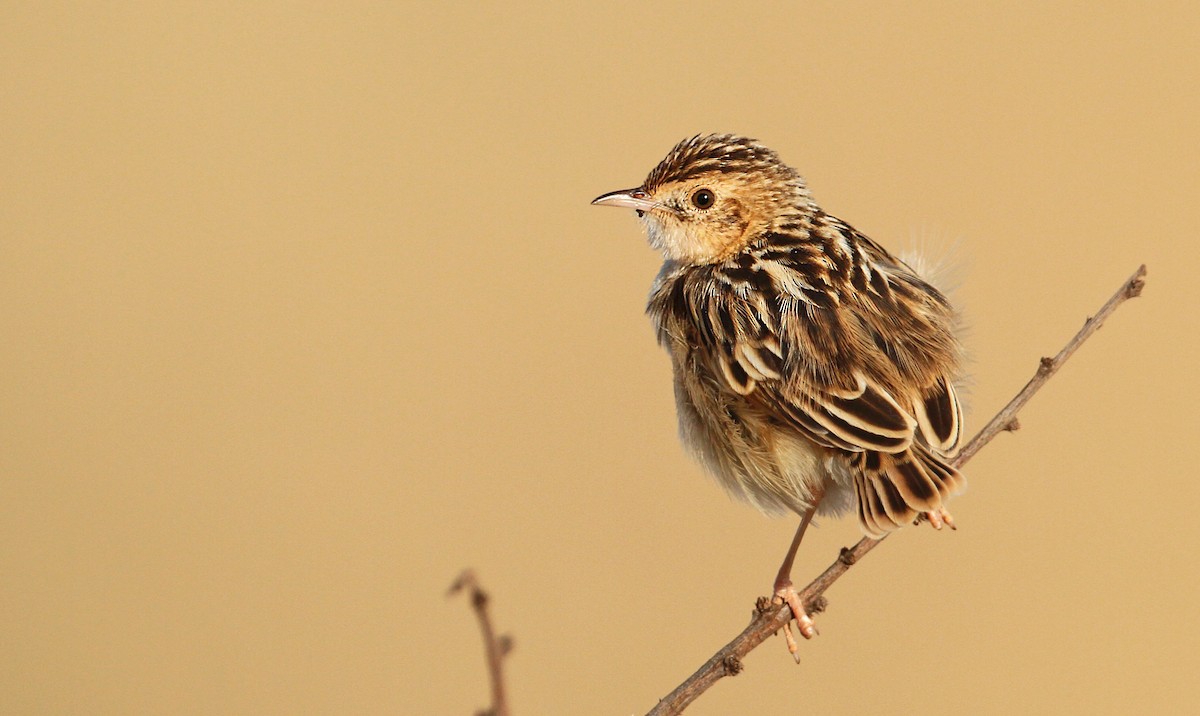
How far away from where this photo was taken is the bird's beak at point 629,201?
5.63m

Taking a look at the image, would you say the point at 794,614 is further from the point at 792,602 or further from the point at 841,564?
the point at 841,564

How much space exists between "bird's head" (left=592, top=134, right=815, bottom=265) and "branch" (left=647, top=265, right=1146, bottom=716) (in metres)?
1.58

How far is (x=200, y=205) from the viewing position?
46.9ft

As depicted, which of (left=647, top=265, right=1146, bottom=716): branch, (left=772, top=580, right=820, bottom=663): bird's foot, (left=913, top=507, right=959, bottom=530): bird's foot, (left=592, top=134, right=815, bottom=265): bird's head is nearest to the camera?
(left=647, top=265, right=1146, bottom=716): branch

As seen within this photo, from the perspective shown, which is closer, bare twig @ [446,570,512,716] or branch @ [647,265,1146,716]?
bare twig @ [446,570,512,716]

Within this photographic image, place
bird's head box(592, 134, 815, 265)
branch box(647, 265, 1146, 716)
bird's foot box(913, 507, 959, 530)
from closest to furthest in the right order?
branch box(647, 265, 1146, 716)
bird's foot box(913, 507, 959, 530)
bird's head box(592, 134, 815, 265)

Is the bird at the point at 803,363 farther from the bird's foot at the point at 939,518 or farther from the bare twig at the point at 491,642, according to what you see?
the bare twig at the point at 491,642

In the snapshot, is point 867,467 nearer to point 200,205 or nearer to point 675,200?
point 675,200

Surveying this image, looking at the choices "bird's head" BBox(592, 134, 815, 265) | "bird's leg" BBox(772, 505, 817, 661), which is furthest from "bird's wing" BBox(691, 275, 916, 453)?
"bird's head" BBox(592, 134, 815, 265)

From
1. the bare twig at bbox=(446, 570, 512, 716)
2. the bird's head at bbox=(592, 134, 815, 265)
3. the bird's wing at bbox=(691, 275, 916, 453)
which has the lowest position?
the bare twig at bbox=(446, 570, 512, 716)

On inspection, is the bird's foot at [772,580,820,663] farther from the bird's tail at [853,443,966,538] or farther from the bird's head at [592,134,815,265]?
the bird's head at [592,134,815,265]

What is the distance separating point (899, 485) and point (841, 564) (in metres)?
0.41

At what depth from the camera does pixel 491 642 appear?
2152mm

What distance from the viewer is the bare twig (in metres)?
2.09
